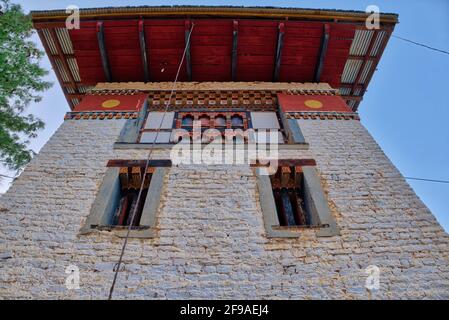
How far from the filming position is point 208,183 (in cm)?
508

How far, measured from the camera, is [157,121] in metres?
7.30

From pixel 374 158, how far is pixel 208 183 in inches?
116

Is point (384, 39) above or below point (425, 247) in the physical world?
above

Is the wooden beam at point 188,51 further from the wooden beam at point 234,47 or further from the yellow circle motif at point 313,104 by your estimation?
the yellow circle motif at point 313,104

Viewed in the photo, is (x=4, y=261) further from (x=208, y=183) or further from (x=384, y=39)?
(x=384, y=39)

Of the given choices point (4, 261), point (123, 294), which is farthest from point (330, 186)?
point (4, 261)

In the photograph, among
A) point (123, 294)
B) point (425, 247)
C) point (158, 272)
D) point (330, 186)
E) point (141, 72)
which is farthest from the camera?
point (141, 72)

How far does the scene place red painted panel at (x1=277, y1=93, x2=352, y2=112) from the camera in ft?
23.7

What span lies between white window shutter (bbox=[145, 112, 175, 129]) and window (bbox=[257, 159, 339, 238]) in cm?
278

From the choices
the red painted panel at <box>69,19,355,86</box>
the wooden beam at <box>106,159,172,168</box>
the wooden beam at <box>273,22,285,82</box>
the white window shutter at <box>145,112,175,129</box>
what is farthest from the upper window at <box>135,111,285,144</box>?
the red painted panel at <box>69,19,355,86</box>

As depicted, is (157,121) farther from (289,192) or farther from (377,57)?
(377,57)

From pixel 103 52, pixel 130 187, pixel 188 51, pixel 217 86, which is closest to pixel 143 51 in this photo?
pixel 103 52

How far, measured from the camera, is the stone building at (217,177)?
368 centimetres

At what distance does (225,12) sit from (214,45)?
777 mm
